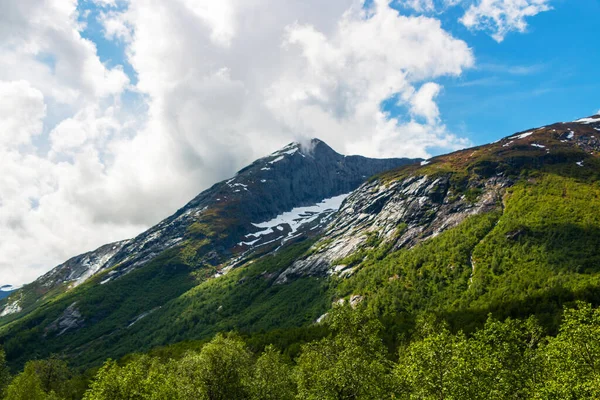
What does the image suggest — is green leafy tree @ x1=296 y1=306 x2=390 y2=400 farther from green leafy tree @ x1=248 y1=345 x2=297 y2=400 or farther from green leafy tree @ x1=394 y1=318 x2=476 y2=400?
green leafy tree @ x1=248 y1=345 x2=297 y2=400

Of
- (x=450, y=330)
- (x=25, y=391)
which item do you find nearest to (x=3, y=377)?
(x=25, y=391)

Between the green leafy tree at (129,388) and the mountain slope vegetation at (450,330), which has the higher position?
the green leafy tree at (129,388)

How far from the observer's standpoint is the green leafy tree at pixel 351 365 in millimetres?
35781

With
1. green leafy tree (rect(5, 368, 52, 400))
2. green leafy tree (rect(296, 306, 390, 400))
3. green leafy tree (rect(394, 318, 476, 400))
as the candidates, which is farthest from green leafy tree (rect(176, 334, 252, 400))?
green leafy tree (rect(5, 368, 52, 400))

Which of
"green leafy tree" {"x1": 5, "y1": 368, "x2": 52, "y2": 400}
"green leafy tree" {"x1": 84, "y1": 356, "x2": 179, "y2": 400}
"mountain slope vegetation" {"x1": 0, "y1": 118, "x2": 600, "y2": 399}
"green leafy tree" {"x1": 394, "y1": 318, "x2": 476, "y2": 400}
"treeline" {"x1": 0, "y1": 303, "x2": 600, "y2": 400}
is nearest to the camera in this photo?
"green leafy tree" {"x1": 394, "y1": 318, "x2": 476, "y2": 400}

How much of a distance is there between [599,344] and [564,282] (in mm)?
102009

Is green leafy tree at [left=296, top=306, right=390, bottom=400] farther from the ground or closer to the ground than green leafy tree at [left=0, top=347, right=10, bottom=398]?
closer to the ground

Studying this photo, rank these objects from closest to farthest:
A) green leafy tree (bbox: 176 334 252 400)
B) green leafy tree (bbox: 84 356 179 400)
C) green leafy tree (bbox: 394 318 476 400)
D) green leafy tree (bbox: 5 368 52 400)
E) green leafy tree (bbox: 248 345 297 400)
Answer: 1. green leafy tree (bbox: 394 318 476 400)
2. green leafy tree (bbox: 84 356 179 400)
3. green leafy tree (bbox: 176 334 252 400)
4. green leafy tree (bbox: 248 345 297 400)
5. green leafy tree (bbox: 5 368 52 400)

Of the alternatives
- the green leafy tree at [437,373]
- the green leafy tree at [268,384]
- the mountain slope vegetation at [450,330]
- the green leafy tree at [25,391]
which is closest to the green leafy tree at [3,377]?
the green leafy tree at [25,391]

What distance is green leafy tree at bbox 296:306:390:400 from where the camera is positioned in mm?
35781

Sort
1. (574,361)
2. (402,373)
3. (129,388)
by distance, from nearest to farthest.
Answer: (402,373) → (129,388) → (574,361)

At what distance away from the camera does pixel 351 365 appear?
36.8 meters

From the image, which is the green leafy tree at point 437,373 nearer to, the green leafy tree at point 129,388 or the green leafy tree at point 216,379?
the green leafy tree at point 216,379

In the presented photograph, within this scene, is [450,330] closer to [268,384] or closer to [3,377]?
[268,384]
